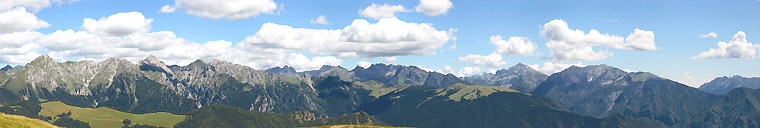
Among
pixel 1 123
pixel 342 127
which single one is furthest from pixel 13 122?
pixel 342 127

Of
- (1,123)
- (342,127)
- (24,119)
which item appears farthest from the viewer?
(342,127)

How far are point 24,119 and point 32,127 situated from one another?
769 cm

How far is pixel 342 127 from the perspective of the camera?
198125 mm

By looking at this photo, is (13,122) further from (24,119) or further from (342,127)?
(342,127)

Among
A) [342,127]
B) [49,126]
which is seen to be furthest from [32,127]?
[342,127]

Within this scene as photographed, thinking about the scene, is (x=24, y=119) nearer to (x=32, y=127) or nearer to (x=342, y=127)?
(x=32, y=127)

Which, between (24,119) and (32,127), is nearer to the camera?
(32,127)

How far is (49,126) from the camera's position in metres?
84.4

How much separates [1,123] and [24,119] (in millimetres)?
6616

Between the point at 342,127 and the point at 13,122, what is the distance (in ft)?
402

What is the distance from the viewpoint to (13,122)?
84.1 metres

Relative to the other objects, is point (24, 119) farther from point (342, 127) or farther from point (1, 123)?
point (342, 127)

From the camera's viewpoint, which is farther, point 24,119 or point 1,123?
point 24,119

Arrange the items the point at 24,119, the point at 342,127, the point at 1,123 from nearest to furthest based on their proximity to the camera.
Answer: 1. the point at 1,123
2. the point at 24,119
3. the point at 342,127
